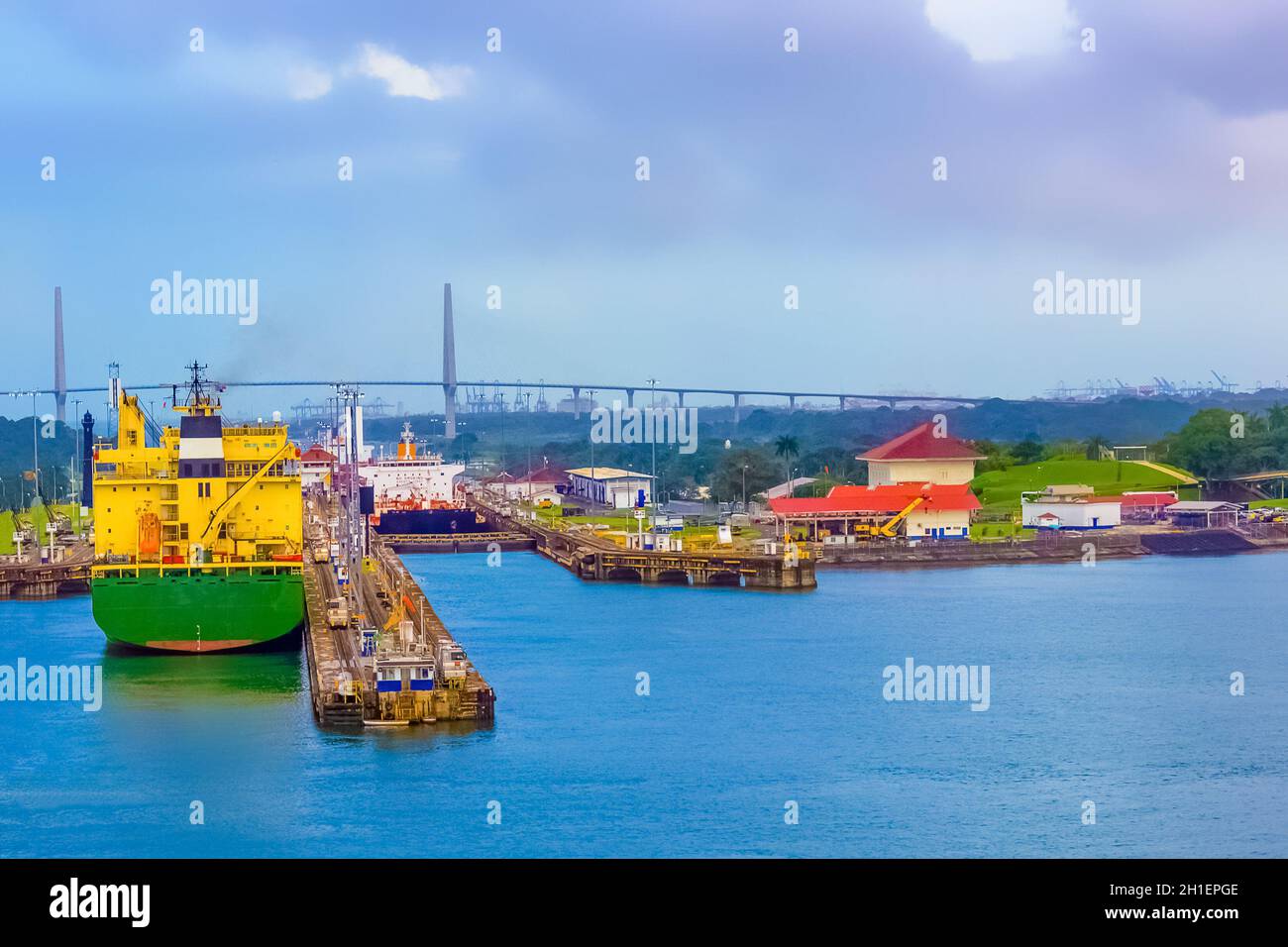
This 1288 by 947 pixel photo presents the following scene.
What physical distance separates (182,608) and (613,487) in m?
29.5

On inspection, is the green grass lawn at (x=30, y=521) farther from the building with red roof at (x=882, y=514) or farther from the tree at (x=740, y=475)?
the tree at (x=740, y=475)

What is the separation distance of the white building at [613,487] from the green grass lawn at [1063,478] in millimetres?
8787

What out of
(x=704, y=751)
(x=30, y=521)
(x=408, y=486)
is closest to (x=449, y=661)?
(x=704, y=751)

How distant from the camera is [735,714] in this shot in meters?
15.0

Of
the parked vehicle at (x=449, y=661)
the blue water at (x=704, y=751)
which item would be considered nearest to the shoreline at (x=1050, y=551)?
the blue water at (x=704, y=751)

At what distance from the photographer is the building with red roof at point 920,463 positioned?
1517 inches

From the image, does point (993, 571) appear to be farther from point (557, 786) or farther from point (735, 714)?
point (557, 786)

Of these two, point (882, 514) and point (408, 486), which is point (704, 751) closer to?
point (882, 514)

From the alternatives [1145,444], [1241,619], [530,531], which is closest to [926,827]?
[1241,619]

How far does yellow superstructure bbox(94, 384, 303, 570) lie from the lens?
18.1 meters

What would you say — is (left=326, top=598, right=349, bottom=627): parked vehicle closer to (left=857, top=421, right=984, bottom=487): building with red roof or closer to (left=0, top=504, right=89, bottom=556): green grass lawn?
(left=0, top=504, right=89, bottom=556): green grass lawn

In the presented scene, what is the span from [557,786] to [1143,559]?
21638 mm

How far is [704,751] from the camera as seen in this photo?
13406 mm
